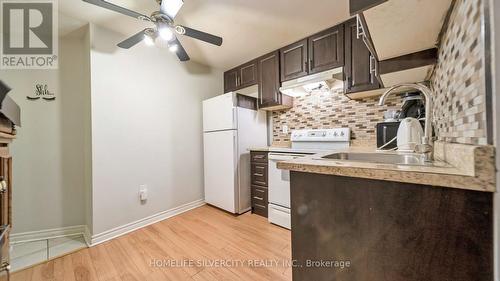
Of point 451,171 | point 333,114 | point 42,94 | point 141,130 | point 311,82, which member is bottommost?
point 451,171

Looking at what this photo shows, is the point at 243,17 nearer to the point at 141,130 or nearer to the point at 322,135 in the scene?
the point at 322,135

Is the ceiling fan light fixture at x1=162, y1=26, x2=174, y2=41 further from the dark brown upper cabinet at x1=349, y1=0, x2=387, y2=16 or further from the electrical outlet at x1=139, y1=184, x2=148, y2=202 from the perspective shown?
the electrical outlet at x1=139, y1=184, x2=148, y2=202

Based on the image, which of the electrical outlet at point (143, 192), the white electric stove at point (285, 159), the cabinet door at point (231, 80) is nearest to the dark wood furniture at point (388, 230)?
the white electric stove at point (285, 159)

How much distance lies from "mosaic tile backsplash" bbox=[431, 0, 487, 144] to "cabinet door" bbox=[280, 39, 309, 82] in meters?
1.41

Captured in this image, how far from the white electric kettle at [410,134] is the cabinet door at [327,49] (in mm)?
940

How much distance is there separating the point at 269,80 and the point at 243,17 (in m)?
0.86

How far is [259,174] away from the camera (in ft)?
7.94

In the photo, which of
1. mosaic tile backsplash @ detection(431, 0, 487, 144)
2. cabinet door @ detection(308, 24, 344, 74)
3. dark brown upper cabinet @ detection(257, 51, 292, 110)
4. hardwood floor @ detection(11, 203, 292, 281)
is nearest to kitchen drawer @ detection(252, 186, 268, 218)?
hardwood floor @ detection(11, 203, 292, 281)

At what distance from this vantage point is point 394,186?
0.62 metres

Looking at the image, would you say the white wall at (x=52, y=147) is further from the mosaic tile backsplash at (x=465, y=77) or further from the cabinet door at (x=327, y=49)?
the mosaic tile backsplash at (x=465, y=77)

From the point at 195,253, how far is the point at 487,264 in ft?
5.64

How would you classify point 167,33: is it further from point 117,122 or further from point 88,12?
point 117,122

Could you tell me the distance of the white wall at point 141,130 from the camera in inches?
74.4

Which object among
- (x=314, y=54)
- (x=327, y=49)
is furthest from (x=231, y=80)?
(x=327, y=49)
